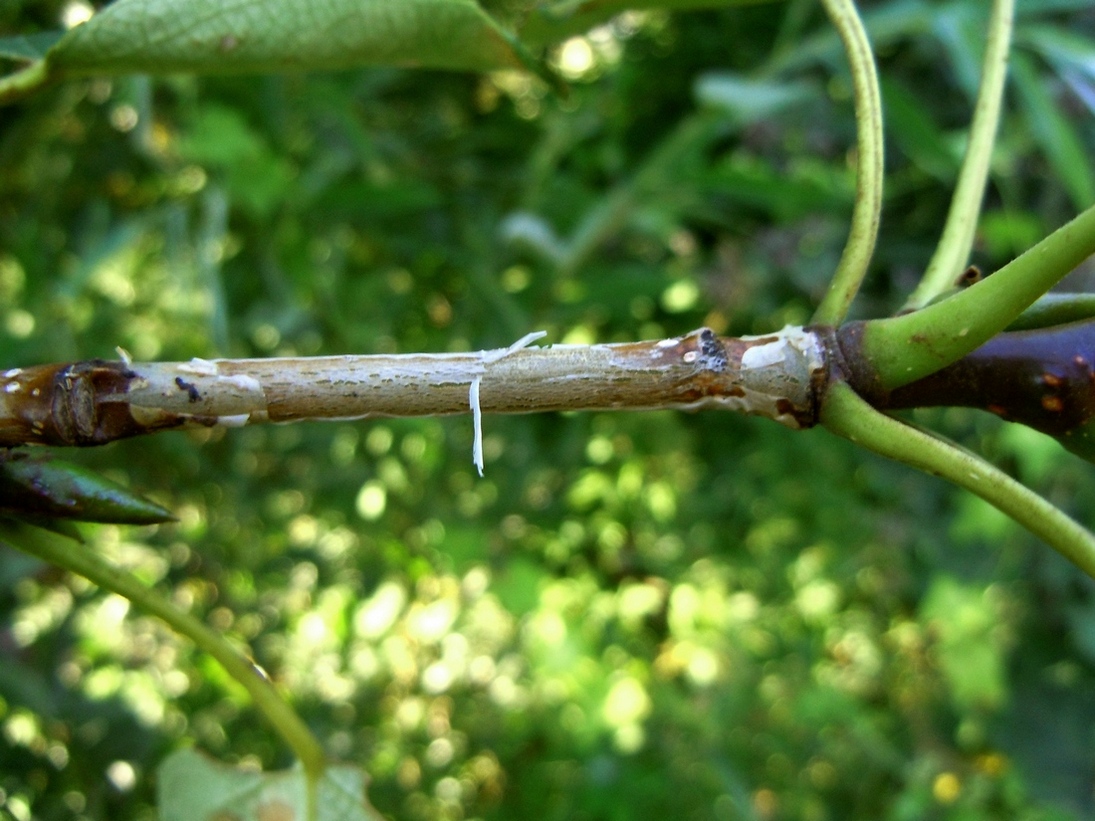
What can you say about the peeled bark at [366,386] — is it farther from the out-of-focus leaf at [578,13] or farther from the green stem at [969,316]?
the out-of-focus leaf at [578,13]

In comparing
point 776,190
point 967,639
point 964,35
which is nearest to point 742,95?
point 776,190

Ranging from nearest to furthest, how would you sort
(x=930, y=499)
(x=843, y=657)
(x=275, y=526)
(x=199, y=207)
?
(x=199, y=207) < (x=275, y=526) < (x=930, y=499) < (x=843, y=657)

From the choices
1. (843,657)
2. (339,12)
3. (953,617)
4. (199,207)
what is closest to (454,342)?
(199,207)

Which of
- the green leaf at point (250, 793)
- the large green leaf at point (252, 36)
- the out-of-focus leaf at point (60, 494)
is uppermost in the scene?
the large green leaf at point (252, 36)

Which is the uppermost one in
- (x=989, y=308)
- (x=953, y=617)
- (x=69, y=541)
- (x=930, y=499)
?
(x=989, y=308)

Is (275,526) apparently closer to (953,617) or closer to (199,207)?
(199,207)

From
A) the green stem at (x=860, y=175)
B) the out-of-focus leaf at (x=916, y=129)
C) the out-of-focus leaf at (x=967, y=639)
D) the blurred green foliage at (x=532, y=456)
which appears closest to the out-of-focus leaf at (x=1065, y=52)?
the blurred green foliage at (x=532, y=456)

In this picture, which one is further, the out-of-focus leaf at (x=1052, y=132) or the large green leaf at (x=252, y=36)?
the out-of-focus leaf at (x=1052, y=132)

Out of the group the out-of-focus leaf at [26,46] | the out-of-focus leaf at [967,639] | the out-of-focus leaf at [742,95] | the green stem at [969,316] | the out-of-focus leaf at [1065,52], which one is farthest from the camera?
the out-of-focus leaf at [967,639]
